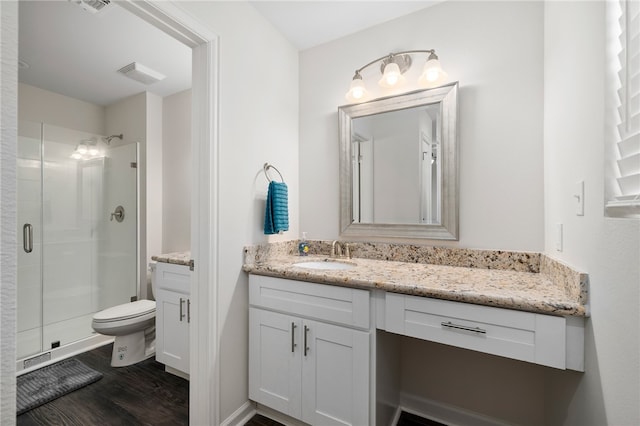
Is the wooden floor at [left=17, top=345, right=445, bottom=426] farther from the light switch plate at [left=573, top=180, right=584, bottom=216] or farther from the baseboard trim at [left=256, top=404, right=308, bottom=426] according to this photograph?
the light switch plate at [left=573, top=180, right=584, bottom=216]

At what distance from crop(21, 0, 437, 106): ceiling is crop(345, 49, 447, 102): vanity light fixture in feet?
0.92

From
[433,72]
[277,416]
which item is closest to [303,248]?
[277,416]

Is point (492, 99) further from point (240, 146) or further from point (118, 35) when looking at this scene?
point (118, 35)

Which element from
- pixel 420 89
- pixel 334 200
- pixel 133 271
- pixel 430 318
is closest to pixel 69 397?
pixel 133 271

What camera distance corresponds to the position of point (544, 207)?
56.0 inches

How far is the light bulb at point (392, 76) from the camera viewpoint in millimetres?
1700

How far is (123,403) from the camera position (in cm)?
174

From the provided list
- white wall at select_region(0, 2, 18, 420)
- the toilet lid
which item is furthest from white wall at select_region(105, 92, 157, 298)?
white wall at select_region(0, 2, 18, 420)

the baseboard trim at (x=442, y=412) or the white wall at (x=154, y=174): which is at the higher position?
the white wall at (x=154, y=174)

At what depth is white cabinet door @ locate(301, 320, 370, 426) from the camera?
1.28 metres

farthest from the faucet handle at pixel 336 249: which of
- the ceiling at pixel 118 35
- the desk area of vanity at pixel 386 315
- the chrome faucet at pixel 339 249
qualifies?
Result: the ceiling at pixel 118 35

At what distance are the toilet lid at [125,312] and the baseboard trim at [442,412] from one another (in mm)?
1987

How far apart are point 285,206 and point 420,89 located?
109 centimetres

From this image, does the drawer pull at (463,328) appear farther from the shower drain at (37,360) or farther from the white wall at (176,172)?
the shower drain at (37,360)
